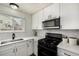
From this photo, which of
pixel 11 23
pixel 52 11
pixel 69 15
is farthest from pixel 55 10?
pixel 11 23

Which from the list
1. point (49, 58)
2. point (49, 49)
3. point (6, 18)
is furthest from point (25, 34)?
point (49, 58)

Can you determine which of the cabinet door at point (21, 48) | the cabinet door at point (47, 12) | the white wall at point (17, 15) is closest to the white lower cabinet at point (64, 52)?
the cabinet door at point (47, 12)

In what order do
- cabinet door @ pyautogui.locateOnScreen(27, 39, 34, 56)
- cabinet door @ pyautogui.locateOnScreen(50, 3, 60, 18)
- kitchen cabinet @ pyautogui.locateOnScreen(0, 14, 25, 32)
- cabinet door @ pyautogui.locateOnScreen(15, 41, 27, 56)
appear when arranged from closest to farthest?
cabinet door @ pyautogui.locateOnScreen(50, 3, 60, 18)
cabinet door @ pyautogui.locateOnScreen(15, 41, 27, 56)
kitchen cabinet @ pyautogui.locateOnScreen(0, 14, 25, 32)
cabinet door @ pyautogui.locateOnScreen(27, 39, 34, 56)

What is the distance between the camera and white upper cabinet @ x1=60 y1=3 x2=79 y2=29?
1.15m

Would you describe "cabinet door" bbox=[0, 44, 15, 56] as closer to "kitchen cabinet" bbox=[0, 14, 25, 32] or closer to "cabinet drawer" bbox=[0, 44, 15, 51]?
"cabinet drawer" bbox=[0, 44, 15, 51]

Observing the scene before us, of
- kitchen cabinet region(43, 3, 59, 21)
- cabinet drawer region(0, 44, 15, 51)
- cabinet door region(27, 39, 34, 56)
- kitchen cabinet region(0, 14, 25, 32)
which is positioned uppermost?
kitchen cabinet region(43, 3, 59, 21)

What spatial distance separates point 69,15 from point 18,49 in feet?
6.13

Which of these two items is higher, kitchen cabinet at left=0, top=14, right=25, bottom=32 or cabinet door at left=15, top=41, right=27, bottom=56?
kitchen cabinet at left=0, top=14, right=25, bottom=32

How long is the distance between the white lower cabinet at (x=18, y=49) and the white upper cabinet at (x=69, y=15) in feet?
4.95

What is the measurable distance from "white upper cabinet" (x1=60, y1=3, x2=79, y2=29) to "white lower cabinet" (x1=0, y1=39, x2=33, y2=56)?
151 cm

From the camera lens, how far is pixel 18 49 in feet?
5.92

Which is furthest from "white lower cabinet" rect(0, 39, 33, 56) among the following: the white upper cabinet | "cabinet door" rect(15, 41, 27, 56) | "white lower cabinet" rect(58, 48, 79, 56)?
the white upper cabinet

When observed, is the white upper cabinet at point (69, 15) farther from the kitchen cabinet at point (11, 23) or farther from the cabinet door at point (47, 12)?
the kitchen cabinet at point (11, 23)

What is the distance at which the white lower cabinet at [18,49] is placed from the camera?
1.46 metres
